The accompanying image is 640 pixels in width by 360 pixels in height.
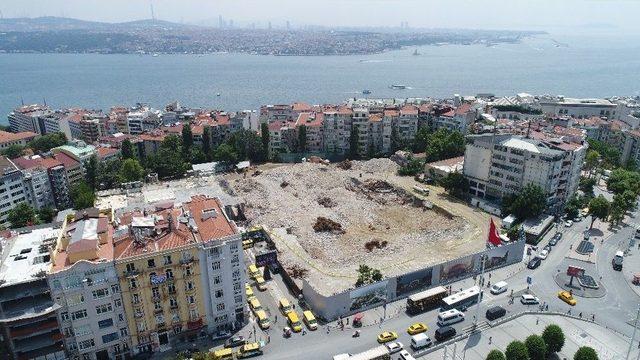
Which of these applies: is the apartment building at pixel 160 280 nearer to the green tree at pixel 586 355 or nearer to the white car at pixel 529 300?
the green tree at pixel 586 355

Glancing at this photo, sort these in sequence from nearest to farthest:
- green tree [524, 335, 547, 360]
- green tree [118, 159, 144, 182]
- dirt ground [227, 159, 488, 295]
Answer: green tree [524, 335, 547, 360], dirt ground [227, 159, 488, 295], green tree [118, 159, 144, 182]

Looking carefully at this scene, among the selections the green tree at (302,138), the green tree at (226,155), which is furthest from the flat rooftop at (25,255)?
the green tree at (302,138)

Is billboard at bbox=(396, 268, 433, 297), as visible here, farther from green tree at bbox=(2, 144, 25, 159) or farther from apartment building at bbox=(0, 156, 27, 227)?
green tree at bbox=(2, 144, 25, 159)

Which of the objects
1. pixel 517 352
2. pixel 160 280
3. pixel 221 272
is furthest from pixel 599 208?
pixel 160 280

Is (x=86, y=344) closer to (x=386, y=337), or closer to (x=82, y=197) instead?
(x=386, y=337)

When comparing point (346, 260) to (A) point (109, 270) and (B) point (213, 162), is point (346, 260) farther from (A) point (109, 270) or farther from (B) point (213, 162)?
(B) point (213, 162)

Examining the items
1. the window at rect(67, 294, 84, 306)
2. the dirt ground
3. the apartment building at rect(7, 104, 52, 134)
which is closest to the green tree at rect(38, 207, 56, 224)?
the dirt ground
